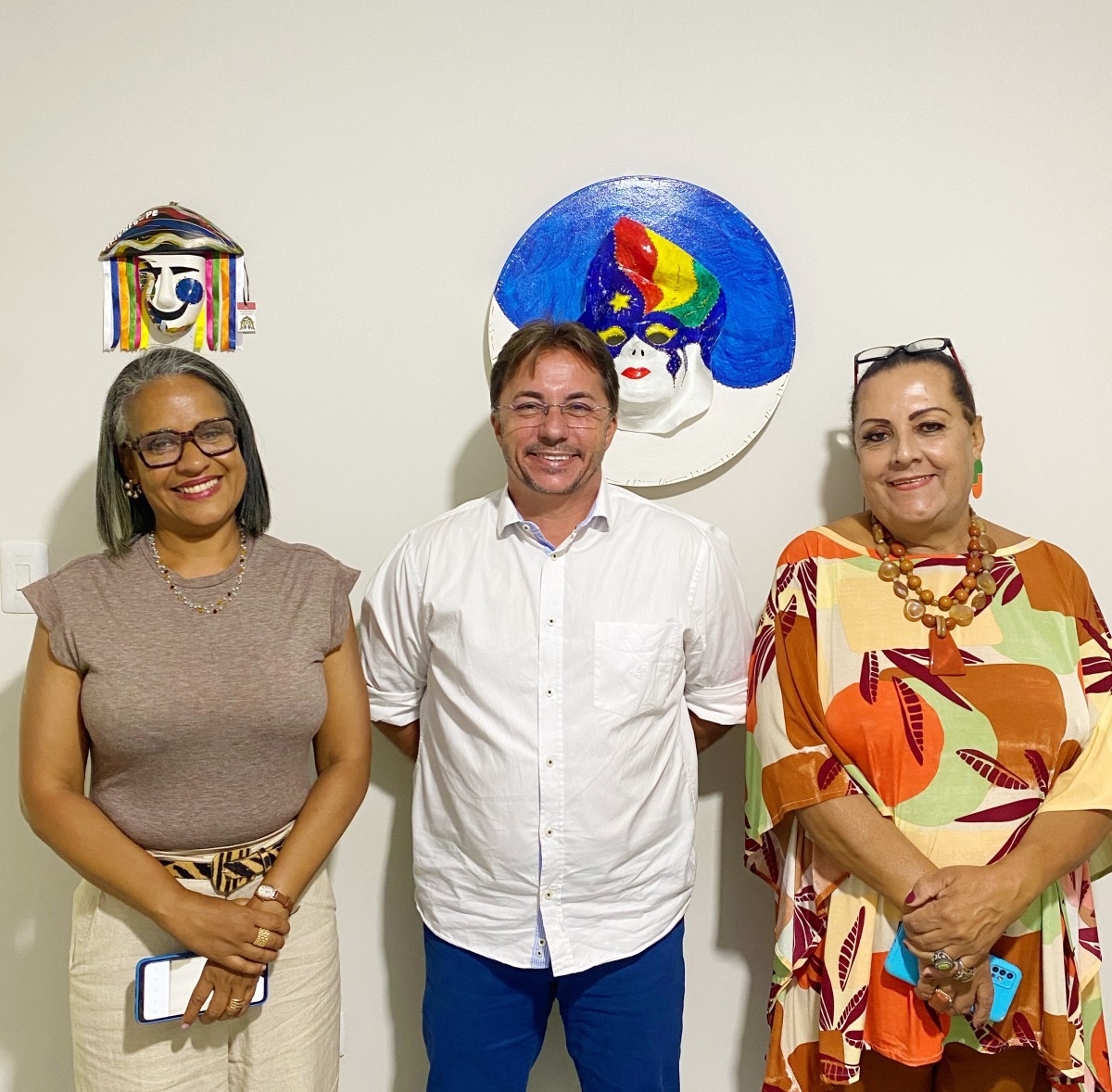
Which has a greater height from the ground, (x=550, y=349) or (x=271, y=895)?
(x=550, y=349)

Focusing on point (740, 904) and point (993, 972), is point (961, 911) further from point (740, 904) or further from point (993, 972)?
point (740, 904)

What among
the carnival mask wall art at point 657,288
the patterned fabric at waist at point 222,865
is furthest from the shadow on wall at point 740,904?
the patterned fabric at waist at point 222,865

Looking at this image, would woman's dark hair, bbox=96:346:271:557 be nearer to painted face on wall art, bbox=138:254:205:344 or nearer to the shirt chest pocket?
painted face on wall art, bbox=138:254:205:344

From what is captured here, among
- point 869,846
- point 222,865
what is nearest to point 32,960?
point 222,865

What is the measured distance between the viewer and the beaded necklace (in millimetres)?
1492

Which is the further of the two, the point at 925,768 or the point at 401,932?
the point at 401,932

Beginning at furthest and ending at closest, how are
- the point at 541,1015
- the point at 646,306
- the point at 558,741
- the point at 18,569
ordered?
the point at 18,569, the point at 646,306, the point at 541,1015, the point at 558,741

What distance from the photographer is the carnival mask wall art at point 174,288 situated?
6.03 ft

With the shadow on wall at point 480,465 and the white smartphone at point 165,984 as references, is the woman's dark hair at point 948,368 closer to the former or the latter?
the shadow on wall at point 480,465

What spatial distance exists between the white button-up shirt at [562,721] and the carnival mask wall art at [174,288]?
65 cm

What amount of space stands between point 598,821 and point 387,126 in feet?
4.45

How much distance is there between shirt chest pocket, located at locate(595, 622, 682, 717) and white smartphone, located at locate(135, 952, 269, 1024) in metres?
0.72

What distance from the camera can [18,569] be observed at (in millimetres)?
1920

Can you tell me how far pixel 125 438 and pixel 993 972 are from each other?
156 centimetres
